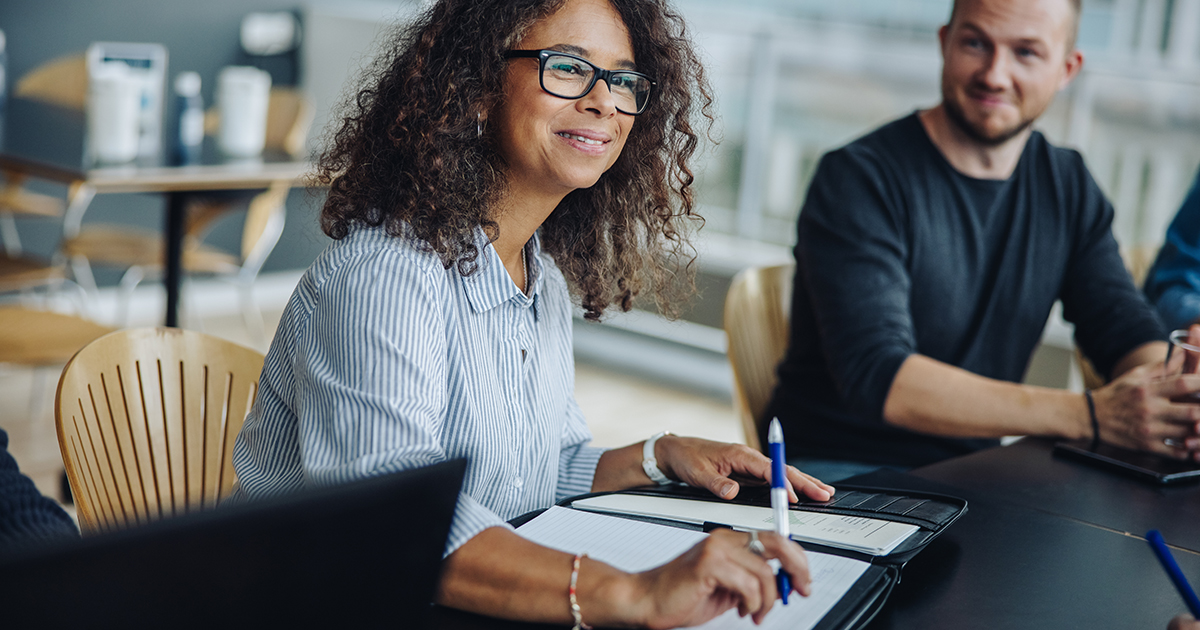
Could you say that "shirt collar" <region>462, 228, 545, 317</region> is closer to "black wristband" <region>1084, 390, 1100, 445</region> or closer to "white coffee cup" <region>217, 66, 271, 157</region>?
"black wristband" <region>1084, 390, 1100, 445</region>

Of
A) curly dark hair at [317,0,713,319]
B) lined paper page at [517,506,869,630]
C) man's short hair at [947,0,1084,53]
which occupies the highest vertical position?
man's short hair at [947,0,1084,53]

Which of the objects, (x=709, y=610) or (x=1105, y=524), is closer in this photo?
(x=709, y=610)

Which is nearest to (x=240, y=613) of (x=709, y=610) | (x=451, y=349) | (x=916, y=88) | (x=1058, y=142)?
(x=709, y=610)

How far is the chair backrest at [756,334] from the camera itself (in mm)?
1941

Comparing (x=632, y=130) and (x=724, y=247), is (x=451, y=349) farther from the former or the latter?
(x=724, y=247)

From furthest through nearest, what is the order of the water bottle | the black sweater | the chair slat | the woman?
1. the water bottle
2. the black sweater
3. the chair slat
4. the woman

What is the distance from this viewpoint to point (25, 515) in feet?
2.79

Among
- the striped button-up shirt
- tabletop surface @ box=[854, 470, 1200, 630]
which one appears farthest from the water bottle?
tabletop surface @ box=[854, 470, 1200, 630]

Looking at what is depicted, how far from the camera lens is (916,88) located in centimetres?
370

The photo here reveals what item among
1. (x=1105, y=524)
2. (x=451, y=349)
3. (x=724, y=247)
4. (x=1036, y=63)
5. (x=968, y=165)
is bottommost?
(x=724, y=247)

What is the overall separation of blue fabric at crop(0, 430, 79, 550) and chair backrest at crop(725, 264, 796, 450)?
4.06 ft

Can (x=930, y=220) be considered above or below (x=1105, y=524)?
above

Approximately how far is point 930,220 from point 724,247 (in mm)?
2368

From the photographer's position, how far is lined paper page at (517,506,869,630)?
2.75 feet
